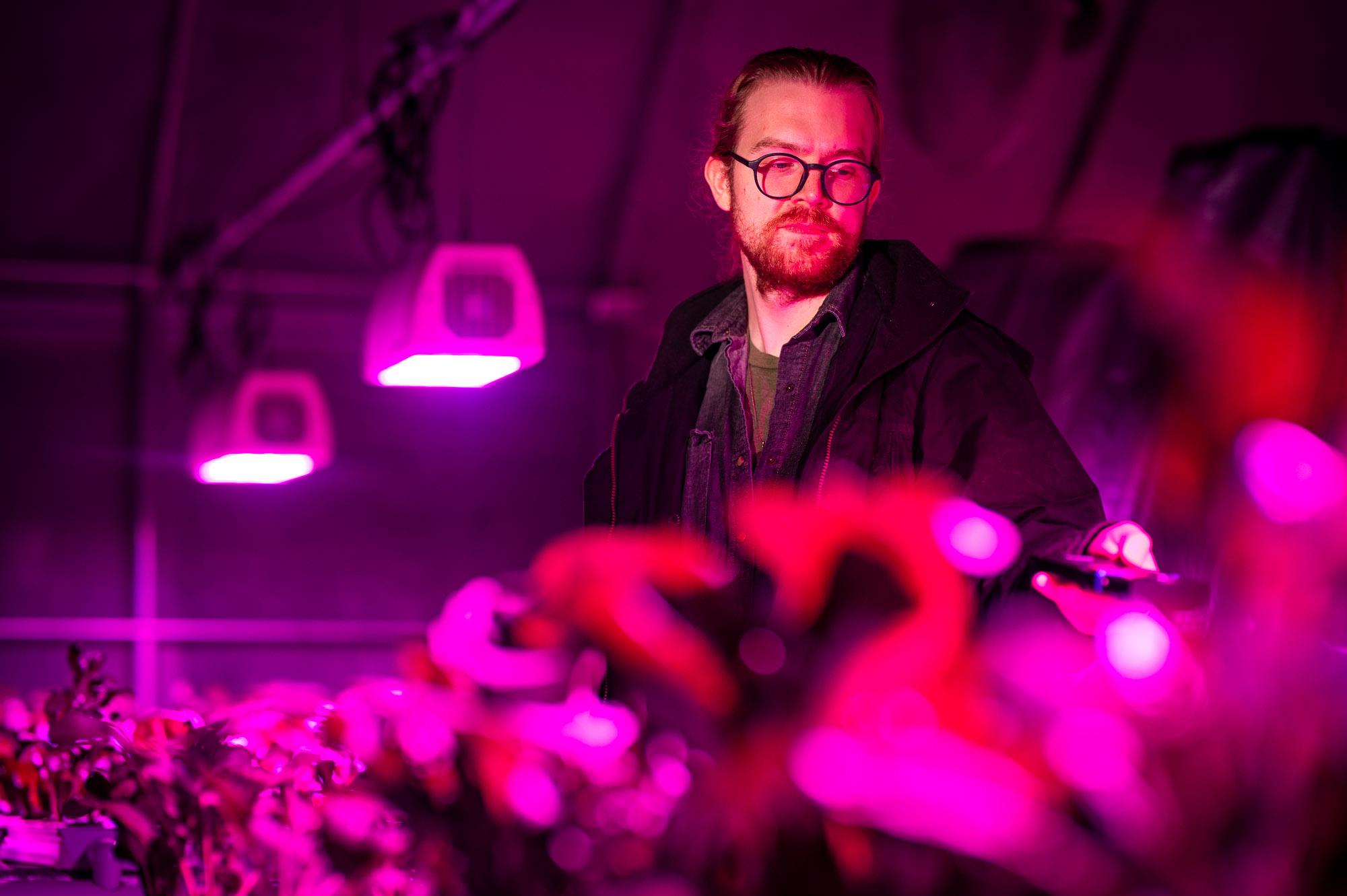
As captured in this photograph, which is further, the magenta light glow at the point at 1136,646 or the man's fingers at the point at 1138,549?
the man's fingers at the point at 1138,549

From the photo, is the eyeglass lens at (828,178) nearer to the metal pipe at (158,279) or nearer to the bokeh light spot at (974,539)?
the bokeh light spot at (974,539)

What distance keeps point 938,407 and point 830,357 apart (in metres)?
0.19

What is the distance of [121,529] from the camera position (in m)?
6.41

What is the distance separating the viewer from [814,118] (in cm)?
159

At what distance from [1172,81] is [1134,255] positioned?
100 centimetres

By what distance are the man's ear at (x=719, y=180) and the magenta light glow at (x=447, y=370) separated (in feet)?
4.86

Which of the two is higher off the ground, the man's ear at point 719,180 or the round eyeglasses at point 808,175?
the man's ear at point 719,180

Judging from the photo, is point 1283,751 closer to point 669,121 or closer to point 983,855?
point 983,855

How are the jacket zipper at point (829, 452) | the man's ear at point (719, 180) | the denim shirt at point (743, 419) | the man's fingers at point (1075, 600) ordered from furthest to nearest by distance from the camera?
the man's ear at point (719, 180)
the denim shirt at point (743, 419)
the jacket zipper at point (829, 452)
the man's fingers at point (1075, 600)

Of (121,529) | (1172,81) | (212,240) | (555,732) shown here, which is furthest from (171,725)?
(121,529)

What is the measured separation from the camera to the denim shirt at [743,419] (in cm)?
167

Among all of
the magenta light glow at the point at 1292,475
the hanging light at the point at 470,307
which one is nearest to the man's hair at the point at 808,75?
the magenta light glow at the point at 1292,475

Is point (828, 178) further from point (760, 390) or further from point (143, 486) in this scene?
point (143, 486)

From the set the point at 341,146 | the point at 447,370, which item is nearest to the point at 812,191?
the point at 447,370
